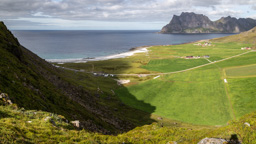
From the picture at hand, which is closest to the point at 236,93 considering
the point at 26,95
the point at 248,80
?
the point at 248,80

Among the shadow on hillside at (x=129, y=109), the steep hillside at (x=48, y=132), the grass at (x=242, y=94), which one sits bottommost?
the shadow on hillside at (x=129, y=109)

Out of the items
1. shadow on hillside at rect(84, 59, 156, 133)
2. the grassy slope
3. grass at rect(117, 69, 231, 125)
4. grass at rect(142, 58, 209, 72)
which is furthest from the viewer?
grass at rect(142, 58, 209, 72)

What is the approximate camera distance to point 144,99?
265 feet

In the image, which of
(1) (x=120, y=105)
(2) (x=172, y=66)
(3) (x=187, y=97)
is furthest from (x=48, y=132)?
(2) (x=172, y=66)

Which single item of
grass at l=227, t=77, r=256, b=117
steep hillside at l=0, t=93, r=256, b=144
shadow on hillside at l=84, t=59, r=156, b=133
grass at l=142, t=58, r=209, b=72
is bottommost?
shadow on hillside at l=84, t=59, r=156, b=133

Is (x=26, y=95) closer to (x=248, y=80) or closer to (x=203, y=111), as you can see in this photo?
(x=203, y=111)

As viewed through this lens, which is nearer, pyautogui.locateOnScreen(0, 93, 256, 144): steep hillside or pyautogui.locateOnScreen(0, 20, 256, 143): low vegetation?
pyautogui.locateOnScreen(0, 93, 256, 144): steep hillside

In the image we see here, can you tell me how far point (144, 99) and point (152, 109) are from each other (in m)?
10.2

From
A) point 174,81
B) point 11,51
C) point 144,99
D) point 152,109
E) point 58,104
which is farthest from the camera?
point 174,81

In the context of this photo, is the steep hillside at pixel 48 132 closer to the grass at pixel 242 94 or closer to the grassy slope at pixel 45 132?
the grassy slope at pixel 45 132

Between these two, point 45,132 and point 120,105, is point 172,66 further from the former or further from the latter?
point 45,132

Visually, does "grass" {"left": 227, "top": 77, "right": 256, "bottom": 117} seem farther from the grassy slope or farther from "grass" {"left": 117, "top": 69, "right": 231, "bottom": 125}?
the grassy slope

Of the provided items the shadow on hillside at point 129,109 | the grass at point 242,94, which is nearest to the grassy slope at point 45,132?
the shadow on hillside at point 129,109

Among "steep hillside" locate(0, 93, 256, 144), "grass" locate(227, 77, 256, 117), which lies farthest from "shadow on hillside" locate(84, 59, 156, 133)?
"grass" locate(227, 77, 256, 117)
